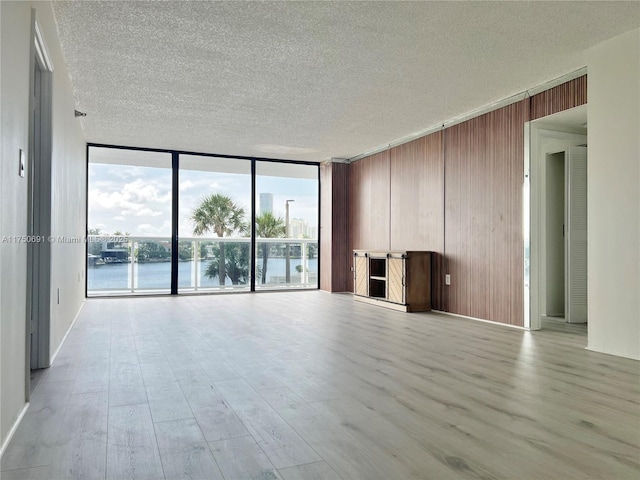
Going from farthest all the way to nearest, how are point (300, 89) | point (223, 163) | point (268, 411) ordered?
point (223, 163) → point (300, 89) → point (268, 411)

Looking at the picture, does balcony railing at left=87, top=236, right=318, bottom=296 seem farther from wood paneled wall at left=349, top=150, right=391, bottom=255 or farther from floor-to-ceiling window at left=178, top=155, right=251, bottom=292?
wood paneled wall at left=349, top=150, right=391, bottom=255

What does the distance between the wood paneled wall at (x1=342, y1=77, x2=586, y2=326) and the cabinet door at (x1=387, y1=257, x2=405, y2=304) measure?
17.0 inches

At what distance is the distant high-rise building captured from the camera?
7.91 m

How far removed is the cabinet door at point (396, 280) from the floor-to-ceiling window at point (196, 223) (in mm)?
2618

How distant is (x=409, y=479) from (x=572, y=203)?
4282 millimetres

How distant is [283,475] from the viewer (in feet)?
4.92

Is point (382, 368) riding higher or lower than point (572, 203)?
lower

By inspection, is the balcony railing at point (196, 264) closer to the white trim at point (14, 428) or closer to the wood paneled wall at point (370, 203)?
the wood paneled wall at point (370, 203)

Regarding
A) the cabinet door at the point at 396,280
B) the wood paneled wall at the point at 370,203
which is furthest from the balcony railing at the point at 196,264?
the cabinet door at the point at 396,280


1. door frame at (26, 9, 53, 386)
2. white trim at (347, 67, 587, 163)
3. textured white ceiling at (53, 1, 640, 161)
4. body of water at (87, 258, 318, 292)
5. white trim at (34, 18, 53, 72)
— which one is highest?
textured white ceiling at (53, 1, 640, 161)

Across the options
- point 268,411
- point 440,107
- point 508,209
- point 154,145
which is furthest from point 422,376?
point 154,145

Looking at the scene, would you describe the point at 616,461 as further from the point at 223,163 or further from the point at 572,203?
the point at 223,163

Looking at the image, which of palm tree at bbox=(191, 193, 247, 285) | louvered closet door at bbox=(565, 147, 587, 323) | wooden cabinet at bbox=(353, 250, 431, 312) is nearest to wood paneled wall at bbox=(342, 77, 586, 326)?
wooden cabinet at bbox=(353, 250, 431, 312)

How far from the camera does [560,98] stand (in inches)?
160
